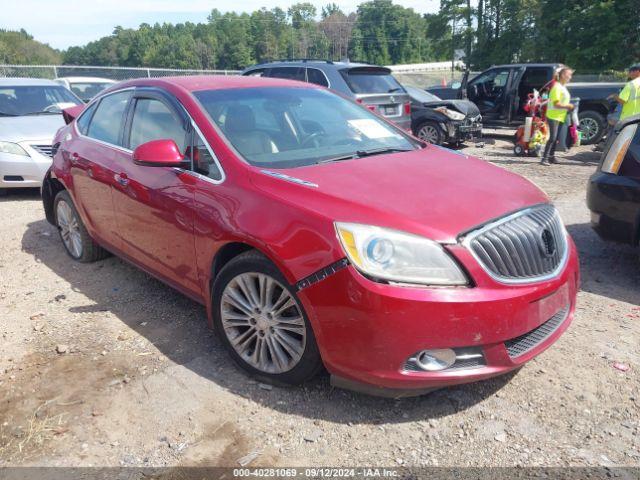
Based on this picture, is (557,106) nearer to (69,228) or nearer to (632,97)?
(632,97)

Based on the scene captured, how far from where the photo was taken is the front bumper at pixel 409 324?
2354mm

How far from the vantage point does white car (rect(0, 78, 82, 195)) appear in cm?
718

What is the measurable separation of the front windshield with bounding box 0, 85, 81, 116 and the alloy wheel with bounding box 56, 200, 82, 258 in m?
4.01

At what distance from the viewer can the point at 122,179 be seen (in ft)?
12.6

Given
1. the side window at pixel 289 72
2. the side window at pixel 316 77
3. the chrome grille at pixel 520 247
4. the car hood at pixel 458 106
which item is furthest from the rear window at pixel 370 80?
the chrome grille at pixel 520 247

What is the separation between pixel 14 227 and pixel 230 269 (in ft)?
15.1

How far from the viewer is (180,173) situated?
3.28 meters

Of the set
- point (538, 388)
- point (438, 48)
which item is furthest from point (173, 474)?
point (438, 48)

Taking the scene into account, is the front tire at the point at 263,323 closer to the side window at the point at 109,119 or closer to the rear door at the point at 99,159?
the rear door at the point at 99,159

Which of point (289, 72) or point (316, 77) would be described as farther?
point (289, 72)

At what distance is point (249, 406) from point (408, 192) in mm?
1432

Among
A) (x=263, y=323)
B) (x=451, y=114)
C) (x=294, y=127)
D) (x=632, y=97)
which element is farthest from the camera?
(x=451, y=114)

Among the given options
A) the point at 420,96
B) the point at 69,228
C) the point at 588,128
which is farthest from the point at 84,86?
the point at 588,128

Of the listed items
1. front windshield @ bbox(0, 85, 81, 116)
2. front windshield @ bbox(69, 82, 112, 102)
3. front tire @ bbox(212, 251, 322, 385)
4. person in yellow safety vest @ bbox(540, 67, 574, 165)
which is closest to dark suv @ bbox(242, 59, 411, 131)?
person in yellow safety vest @ bbox(540, 67, 574, 165)
